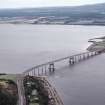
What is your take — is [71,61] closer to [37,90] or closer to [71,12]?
[37,90]

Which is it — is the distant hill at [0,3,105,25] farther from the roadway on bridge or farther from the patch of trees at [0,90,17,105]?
the patch of trees at [0,90,17,105]

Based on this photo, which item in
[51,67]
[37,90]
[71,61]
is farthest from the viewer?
[71,61]

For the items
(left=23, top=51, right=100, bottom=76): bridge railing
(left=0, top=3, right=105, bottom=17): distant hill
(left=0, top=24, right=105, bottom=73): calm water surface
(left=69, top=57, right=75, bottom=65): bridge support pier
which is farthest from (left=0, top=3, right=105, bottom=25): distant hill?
(left=69, top=57, right=75, bottom=65): bridge support pier

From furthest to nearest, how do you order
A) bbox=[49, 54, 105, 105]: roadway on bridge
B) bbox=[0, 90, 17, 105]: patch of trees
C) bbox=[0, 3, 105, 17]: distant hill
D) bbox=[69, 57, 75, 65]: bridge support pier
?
bbox=[0, 3, 105, 17]: distant hill, bbox=[69, 57, 75, 65]: bridge support pier, bbox=[49, 54, 105, 105]: roadway on bridge, bbox=[0, 90, 17, 105]: patch of trees

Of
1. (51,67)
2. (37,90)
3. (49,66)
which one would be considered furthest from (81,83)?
(51,67)

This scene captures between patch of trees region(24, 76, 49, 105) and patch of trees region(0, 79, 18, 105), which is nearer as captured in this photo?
patch of trees region(0, 79, 18, 105)

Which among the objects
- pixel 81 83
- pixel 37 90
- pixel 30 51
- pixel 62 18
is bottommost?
pixel 62 18

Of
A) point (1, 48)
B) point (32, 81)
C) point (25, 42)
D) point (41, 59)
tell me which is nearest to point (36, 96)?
point (32, 81)

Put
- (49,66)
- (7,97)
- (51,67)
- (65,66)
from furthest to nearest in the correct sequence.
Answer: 1. (65,66)
2. (51,67)
3. (49,66)
4. (7,97)

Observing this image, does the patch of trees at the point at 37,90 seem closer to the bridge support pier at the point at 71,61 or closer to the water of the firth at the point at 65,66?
the water of the firth at the point at 65,66
